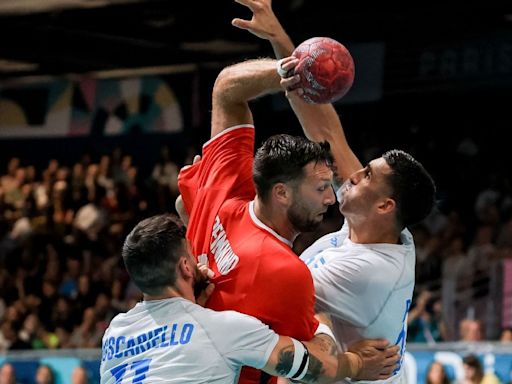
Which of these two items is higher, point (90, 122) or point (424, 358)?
point (90, 122)

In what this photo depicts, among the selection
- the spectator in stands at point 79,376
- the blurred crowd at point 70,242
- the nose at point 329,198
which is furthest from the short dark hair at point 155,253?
the blurred crowd at point 70,242

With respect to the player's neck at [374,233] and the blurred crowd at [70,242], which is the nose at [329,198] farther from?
the blurred crowd at [70,242]

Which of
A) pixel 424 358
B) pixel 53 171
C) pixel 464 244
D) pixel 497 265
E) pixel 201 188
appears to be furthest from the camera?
pixel 53 171

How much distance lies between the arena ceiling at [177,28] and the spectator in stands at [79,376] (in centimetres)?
743

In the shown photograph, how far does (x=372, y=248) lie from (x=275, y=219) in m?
0.54

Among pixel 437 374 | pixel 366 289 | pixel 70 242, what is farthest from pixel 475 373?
pixel 70 242

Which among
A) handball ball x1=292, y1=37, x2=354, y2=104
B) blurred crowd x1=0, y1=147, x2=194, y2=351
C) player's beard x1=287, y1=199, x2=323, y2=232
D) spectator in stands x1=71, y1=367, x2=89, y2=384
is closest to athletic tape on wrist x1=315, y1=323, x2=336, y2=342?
player's beard x1=287, y1=199, x2=323, y2=232

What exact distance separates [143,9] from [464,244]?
6.78m

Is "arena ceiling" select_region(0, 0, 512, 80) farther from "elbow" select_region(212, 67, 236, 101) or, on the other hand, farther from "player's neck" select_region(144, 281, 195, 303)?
"player's neck" select_region(144, 281, 195, 303)

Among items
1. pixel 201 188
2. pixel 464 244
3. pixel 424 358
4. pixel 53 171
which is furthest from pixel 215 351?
pixel 53 171

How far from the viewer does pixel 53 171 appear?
19.2 metres

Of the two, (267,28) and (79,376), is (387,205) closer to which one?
(267,28)

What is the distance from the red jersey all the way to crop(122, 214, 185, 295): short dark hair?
255 millimetres

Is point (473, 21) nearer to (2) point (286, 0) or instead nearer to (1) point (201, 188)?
(2) point (286, 0)
